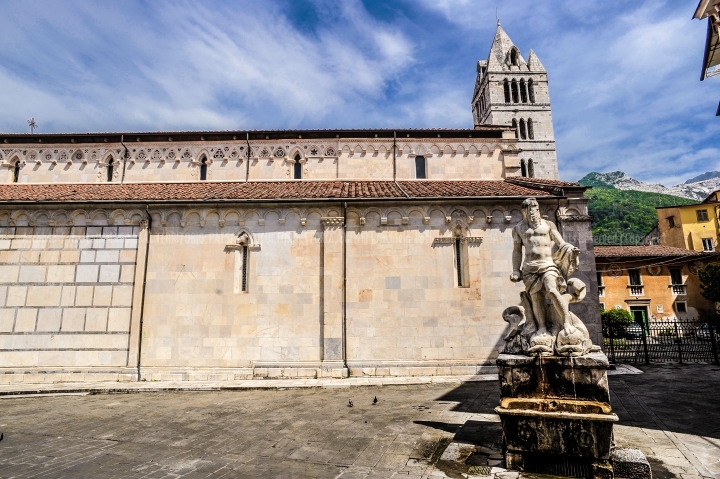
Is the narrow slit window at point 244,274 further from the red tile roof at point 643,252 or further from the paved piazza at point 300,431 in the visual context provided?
the red tile roof at point 643,252

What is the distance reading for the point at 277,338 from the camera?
47.1ft

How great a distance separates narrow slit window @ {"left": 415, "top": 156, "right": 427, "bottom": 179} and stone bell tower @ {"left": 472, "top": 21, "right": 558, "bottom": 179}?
24.6 meters

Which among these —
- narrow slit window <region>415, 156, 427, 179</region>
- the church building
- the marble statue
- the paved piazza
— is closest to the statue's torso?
the marble statue

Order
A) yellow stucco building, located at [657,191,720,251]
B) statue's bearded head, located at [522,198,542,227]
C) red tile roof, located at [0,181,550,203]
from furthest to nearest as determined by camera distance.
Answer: yellow stucco building, located at [657,191,720,251] < red tile roof, located at [0,181,550,203] < statue's bearded head, located at [522,198,542,227]

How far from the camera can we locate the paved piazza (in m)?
6.02

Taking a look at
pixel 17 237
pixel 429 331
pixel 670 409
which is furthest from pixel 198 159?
pixel 670 409

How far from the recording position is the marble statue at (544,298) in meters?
6.18

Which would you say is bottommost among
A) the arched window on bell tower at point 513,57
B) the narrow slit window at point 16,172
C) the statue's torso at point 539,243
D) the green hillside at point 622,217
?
the statue's torso at point 539,243

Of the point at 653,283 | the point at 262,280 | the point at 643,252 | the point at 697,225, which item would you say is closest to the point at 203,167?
the point at 262,280

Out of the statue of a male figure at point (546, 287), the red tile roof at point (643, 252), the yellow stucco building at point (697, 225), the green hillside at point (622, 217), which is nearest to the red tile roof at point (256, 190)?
the statue of a male figure at point (546, 287)

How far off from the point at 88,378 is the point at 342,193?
1130 centimetres

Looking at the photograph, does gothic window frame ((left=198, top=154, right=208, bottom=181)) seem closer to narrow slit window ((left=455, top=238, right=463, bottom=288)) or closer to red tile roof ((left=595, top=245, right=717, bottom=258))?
narrow slit window ((left=455, top=238, right=463, bottom=288))

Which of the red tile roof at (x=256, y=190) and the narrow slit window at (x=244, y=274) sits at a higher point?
the red tile roof at (x=256, y=190)

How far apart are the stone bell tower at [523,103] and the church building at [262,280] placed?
27.0m
